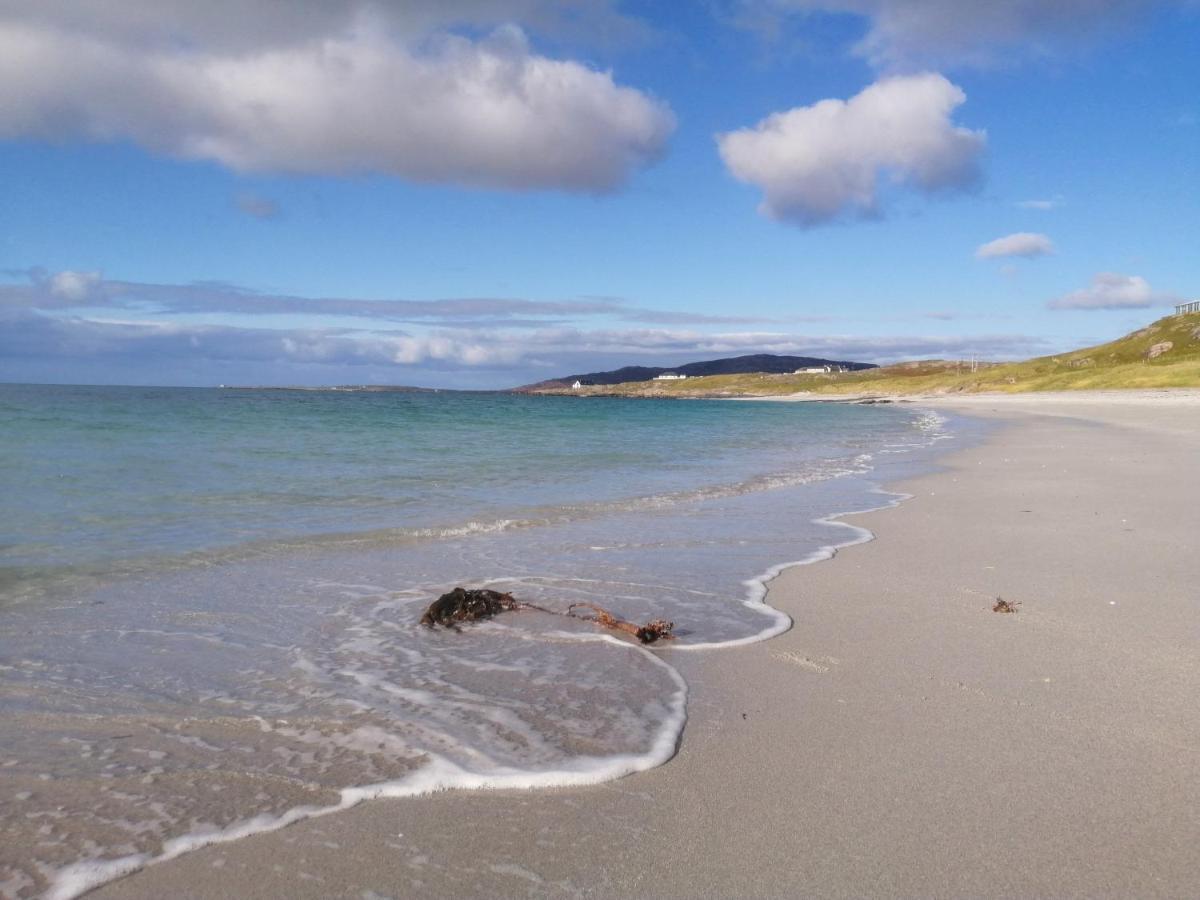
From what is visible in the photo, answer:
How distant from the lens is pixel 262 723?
14.1 ft

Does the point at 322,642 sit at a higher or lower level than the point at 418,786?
lower

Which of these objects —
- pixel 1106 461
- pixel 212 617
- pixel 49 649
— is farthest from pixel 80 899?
pixel 1106 461

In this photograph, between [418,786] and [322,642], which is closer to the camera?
[418,786]

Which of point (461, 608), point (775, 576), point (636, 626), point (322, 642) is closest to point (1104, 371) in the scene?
point (775, 576)

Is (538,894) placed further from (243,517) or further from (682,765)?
(243,517)

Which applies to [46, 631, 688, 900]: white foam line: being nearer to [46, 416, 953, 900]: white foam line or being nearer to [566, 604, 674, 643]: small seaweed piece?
[46, 416, 953, 900]: white foam line

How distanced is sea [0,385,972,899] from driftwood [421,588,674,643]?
0.10 meters

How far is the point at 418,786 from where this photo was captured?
358 cm

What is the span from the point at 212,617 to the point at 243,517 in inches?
215

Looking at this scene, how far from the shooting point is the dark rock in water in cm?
633

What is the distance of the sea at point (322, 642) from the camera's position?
3.56m

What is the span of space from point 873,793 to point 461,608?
3.70 m

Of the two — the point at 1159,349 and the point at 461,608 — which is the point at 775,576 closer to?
the point at 461,608

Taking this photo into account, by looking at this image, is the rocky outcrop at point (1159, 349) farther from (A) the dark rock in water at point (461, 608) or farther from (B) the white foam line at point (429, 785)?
(B) the white foam line at point (429, 785)
